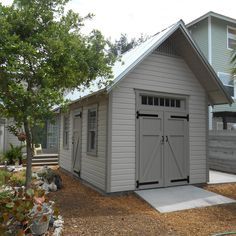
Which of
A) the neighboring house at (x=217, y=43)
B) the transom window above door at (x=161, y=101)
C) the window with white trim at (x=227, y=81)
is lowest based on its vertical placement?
the transom window above door at (x=161, y=101)

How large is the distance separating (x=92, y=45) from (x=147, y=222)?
13.9ft

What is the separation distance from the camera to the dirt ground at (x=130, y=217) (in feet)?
18.9

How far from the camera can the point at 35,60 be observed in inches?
237

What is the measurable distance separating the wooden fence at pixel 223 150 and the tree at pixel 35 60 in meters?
8.48

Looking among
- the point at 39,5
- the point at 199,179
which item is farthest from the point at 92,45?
the point at 199,179

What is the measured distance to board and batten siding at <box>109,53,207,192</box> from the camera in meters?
8.66

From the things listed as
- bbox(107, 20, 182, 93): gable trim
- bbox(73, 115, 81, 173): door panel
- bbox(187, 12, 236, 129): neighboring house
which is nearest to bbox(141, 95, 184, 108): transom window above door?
bbox(107, 20, 182, 93): gable trim

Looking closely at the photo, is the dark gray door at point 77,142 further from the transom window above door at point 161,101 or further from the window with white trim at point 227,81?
the window with white trim at point 227,81

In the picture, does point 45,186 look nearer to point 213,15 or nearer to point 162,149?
point 162,149

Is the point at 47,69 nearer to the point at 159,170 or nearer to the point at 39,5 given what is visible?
the point at 39,5

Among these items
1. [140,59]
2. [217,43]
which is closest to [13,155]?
[140,59]

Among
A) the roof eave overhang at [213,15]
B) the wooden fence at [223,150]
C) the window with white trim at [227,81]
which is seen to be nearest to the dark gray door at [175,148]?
the wooden fence at [223,150]

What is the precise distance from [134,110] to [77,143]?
368 centimetres

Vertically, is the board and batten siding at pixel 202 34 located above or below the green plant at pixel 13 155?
above
